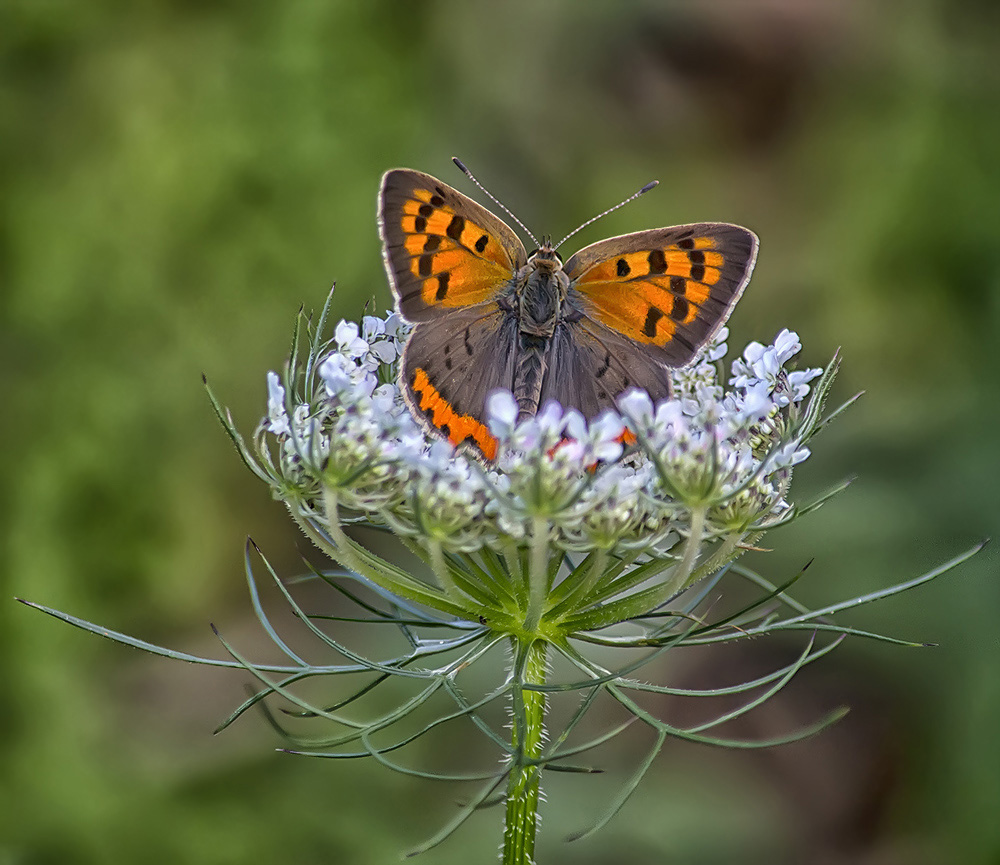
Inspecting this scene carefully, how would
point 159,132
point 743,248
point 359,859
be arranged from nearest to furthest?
point 743,248 → point 359,859 → point 159,132


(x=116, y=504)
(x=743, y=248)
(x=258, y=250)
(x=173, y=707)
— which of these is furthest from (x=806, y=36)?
(x=173, y=707)

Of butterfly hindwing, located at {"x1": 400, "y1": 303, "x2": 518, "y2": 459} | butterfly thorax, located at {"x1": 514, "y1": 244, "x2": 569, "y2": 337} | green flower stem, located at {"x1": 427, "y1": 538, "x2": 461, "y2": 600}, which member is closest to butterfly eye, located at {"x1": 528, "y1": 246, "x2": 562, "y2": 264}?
butterfly thorax, located at {"x1": 514, "y1": 244, "x2": 569, "y2": 337}

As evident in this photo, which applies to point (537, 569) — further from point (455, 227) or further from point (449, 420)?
point (455, 227)

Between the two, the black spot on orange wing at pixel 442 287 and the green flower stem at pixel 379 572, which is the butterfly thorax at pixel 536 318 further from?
the green flower stem at pixel 379 572

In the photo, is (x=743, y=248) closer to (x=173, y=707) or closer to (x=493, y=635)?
(x=493, y=635)

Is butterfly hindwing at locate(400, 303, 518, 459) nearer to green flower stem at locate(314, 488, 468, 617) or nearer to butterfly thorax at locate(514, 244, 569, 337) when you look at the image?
butterfly thorax at locate(514, 244, 569, 337)

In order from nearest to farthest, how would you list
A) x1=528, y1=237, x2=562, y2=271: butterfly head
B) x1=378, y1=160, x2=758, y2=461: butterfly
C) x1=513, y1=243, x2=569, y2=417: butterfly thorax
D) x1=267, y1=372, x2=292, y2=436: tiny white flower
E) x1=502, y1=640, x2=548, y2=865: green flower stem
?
x1=502, y1=640, x2=548, y2=865: green flower stem < x1=267, y1=372, x2=292, y2=436: tiny white flower < x1=378, y1=160, x2=758, y2=461: butterfly < x1=513, y1=243, x2=569, y2=417: butterfly thorax < x1=528, y1=237, x2=562, y2=271: butterfly head
